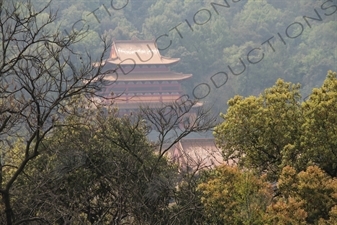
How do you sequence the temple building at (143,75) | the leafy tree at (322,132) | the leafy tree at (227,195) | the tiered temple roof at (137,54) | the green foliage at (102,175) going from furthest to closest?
the tiered temple roof at (137,54)
the temple building at (143,75)
the leafy tree at (322,132)
the leafy tree at (227,195)
the green foliage at (102,175)

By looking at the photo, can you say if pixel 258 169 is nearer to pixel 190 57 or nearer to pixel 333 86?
pixel 333 86

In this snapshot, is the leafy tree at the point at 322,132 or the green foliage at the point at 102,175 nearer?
the green foliage at the point at 102,175

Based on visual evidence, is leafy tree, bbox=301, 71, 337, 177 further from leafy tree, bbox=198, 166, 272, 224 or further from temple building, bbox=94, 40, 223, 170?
temple building, bbox=94, 40, 223, 170

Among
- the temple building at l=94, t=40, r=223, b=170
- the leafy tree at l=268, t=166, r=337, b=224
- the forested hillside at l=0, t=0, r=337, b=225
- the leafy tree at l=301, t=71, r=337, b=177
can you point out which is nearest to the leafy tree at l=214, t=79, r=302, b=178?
the forested hillside at l=0, t=0, r=337, b=225

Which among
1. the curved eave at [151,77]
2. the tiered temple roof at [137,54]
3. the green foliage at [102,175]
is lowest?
the green foliage at [102,175]

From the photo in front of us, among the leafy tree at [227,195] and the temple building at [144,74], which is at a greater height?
the temple building at [144,74]

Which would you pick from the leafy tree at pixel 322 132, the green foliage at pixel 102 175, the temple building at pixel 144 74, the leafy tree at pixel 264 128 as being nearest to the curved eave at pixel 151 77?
the temple building at pixel 144 74

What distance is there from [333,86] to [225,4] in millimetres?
76093

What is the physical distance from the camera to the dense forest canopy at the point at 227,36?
74938mm

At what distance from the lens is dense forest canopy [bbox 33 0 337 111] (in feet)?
246

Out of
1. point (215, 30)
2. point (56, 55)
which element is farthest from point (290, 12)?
point (56, 55)

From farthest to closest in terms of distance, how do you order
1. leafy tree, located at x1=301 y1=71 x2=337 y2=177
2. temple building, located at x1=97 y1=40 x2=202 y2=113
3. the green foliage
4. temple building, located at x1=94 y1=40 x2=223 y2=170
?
temple building, located at x1=97 y1=40 x2=202 y2=113 < temple building, located at x1=94 y1=40 x2=223 y2=170 < leafy tree, located at x1=301 y1=71 x2=337 y2=177 < the green foliage

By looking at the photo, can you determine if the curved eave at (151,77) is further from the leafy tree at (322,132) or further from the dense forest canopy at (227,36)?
the leafy tree at (322,132)

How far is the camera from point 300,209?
41.2 ft
